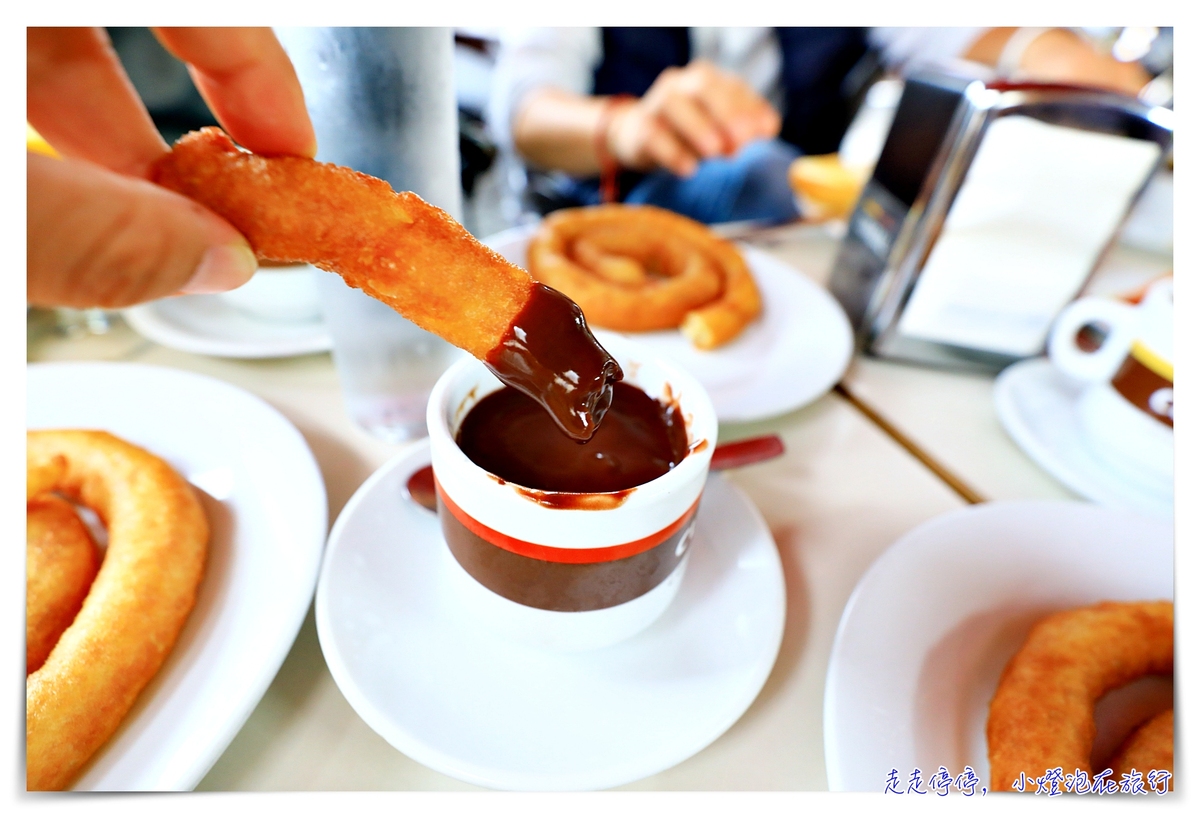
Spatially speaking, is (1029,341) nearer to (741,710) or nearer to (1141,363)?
(1141,363)

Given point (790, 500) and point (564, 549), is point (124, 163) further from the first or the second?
point (790, 500)

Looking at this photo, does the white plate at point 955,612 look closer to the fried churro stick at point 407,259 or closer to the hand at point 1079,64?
the fried churro stick at point 407,259

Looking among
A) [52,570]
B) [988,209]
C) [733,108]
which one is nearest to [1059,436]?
[988,209]

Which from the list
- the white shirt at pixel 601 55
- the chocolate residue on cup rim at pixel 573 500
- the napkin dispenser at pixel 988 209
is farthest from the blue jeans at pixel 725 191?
the chocolate residue on cup rim at pixel 573 500

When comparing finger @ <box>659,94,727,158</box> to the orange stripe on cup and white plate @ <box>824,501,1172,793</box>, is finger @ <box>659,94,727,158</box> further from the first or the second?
the orange stripe on cup

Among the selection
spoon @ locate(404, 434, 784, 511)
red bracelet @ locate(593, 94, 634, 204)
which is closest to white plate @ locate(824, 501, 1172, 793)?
spoon @ locate(404, 434, 784, 511)

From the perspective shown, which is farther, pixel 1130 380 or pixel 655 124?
pixel 655 124
